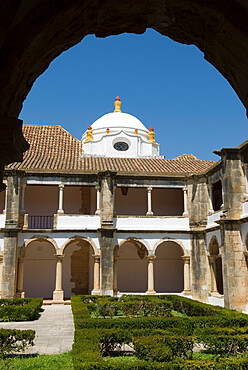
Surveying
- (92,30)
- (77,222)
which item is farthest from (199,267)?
(92,30)

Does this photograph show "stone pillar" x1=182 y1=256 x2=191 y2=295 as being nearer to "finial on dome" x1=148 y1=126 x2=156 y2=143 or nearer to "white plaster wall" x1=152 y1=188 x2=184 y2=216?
"white plaster wall" x1=152 y1=188 x2=184 y2=216

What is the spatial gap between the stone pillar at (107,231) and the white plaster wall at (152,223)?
0.73 meters

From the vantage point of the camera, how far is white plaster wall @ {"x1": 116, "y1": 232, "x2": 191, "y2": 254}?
17844mm

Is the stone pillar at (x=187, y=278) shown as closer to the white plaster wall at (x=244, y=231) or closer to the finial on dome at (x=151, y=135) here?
the white plaster wall at (x=244, y=231)

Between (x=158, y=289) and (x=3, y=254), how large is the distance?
838cm

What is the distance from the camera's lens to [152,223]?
1820 cm

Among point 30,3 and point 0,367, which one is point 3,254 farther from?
point 30,3

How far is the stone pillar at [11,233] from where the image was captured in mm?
16344

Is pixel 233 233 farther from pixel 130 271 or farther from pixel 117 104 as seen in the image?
pixel 117 104

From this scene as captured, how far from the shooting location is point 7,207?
1719cm

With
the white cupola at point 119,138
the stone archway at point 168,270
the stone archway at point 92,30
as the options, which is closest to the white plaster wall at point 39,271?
the stone archway at point 168,270

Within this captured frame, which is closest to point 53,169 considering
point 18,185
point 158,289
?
point 18,185

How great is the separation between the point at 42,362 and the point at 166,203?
15169mm

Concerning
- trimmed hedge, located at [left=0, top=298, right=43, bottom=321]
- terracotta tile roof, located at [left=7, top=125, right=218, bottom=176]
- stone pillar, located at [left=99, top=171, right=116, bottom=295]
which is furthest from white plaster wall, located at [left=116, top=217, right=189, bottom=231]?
trimmed hedge, located at [left=0, top=298, right=43, bottom=321]
